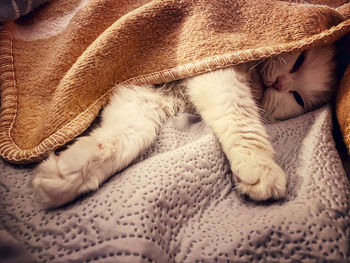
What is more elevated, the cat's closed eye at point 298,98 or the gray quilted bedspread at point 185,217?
the gray quilted bedspread at point 185,217

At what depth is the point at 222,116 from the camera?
0.72 m

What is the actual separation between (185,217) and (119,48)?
1.92 ft

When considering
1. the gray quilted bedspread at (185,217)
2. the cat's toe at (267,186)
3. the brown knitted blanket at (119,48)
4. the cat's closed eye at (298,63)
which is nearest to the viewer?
the gray quilted bedspread at (185,217)

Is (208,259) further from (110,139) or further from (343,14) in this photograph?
(343,14)

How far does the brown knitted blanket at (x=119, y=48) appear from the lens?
Answer: 683 millimetres

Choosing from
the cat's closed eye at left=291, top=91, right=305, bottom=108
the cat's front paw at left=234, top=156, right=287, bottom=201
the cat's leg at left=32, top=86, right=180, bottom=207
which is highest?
the cat's leg at left=32, top=86, right=180, bottom=207

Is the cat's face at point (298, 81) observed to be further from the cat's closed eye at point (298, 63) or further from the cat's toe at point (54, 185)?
the cat's toe at point (54, 185)

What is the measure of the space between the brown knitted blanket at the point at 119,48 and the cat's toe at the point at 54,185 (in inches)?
4.3

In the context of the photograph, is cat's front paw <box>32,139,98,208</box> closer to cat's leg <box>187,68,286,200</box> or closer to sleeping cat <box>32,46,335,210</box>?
sleeping cat <box>32,46,335,210</box>

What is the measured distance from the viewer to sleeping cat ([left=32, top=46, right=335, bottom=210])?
21.9 inches

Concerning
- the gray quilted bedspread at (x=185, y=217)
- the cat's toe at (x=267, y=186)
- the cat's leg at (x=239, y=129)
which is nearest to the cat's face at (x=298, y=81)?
the cat's leg at (x=239, y=129)

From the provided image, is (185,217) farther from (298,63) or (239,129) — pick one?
(298,63)

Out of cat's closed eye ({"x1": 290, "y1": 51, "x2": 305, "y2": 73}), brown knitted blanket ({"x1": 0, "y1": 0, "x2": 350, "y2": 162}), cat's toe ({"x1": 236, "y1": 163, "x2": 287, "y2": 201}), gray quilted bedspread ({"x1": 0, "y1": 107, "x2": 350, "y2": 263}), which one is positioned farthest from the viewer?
cat's closed eye ({"x1": 290, "y1": 51, "x2": 305, "y2": 73})

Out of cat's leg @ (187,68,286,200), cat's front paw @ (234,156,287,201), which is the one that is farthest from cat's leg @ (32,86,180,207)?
cat's front paw @ (234,156,287,201)
